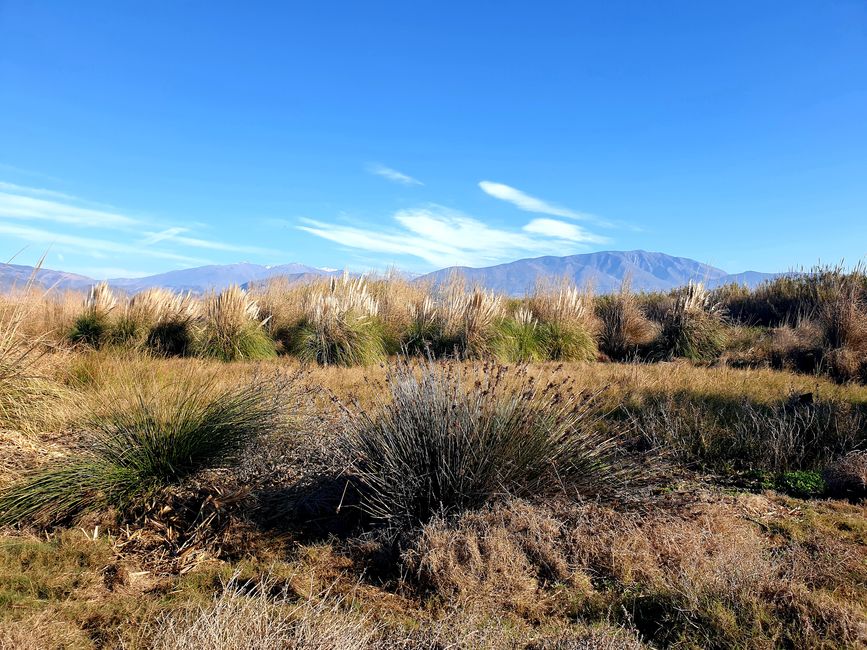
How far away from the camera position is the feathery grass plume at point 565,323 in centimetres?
1230

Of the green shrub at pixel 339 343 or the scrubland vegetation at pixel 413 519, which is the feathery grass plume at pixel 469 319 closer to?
the green shrub at pixel 339 343

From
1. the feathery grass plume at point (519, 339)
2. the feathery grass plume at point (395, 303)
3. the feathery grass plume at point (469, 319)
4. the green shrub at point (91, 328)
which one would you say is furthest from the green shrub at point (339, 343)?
the green shrub at point (91, 328)

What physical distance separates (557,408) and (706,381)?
16.6 ft

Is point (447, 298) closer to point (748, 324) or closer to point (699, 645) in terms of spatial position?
point (748, 324)

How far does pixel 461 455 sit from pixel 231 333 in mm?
7994

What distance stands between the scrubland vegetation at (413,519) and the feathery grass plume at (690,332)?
235 inches

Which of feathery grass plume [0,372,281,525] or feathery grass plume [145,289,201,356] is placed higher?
feathery grass plume [145,289,201,356]

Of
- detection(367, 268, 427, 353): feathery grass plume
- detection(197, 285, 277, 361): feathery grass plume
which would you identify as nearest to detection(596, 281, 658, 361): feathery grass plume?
detection(367, 268, 427, 353): feathery grass plume

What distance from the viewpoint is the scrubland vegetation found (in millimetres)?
2621

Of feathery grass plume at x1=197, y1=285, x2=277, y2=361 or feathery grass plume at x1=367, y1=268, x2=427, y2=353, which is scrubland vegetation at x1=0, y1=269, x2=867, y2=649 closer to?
feathery grass plume at x1=197, y1=285, x2=277, y2=361

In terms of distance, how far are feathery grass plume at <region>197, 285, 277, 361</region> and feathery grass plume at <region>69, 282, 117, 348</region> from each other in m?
1.83

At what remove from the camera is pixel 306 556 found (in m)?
3.41

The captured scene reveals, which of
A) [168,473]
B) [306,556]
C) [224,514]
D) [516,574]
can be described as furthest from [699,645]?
[168,473]

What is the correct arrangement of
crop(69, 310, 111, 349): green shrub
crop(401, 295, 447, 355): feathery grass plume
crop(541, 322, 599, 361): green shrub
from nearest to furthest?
1. crop(69, 310, 111, 349): green shrub
2. crop(401, 295, 447, 355): feathery grass plume
3. crop(541, 322, 599, 361): green shrub
